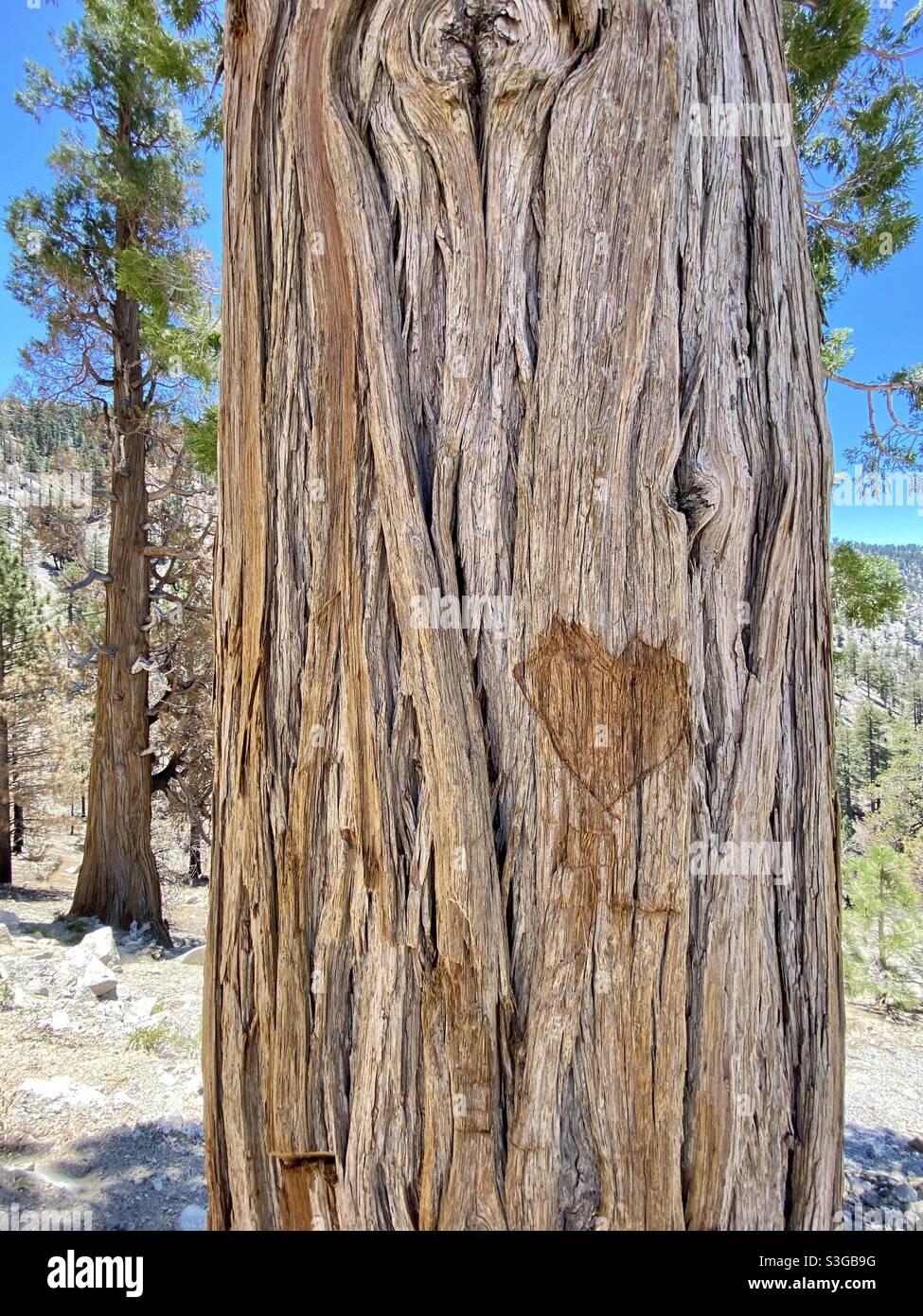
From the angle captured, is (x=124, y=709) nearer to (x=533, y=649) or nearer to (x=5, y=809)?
(x=5, y=809)

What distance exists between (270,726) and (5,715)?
11.5 m

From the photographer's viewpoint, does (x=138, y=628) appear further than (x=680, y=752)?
Yes

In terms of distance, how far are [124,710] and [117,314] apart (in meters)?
4.43

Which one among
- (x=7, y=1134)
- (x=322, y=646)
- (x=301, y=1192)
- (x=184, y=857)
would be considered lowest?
(x=184, y=857)

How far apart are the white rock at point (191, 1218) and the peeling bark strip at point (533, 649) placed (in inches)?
91.1

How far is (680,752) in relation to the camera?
1348 millimetres

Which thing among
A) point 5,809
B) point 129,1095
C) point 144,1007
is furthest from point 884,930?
point 5,809

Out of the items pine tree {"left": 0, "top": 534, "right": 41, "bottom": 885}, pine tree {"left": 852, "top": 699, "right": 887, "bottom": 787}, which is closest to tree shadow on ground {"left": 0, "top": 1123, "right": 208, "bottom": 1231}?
pine tree {"left": 0, "top": 534, "right": 41, "bottom": 885}

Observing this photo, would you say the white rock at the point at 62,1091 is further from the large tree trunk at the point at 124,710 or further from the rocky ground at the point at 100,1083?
the large tree trunk at the point at 124,710

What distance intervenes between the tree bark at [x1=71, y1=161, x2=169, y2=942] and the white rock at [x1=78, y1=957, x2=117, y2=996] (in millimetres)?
2476

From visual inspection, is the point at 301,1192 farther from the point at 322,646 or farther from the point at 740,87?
the point at 740,87

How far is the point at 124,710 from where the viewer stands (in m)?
8.80

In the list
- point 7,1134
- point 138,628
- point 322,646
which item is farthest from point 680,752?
point 138,628

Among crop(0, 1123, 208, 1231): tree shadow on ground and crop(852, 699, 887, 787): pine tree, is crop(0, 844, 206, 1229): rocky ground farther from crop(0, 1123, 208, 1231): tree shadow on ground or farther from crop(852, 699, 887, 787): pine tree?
crop(852, 699, 887, 787): pine tree
